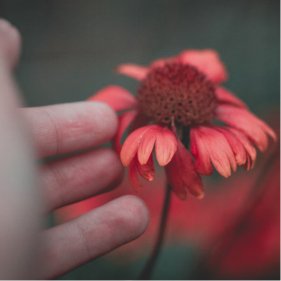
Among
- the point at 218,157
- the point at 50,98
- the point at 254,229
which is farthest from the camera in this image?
the point at 50,98

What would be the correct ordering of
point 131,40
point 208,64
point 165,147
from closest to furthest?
point 165,147 < point 208,64 < point 131,40

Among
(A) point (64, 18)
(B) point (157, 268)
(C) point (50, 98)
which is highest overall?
(A) point (64, 18)

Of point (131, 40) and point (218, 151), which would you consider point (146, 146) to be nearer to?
point (218, 151)

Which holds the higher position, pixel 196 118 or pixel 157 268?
pixel 196 118

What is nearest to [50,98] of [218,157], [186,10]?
[186,10]

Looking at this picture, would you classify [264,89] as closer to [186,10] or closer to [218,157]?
[186,10]

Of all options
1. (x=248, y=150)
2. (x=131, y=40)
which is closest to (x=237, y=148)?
(x=248, y=150)

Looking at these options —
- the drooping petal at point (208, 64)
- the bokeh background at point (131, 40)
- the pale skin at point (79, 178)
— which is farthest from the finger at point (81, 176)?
the bokeh background at point (131, 40)

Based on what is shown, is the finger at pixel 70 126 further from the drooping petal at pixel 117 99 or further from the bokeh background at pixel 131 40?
the bokeh background at pixel 131 40
